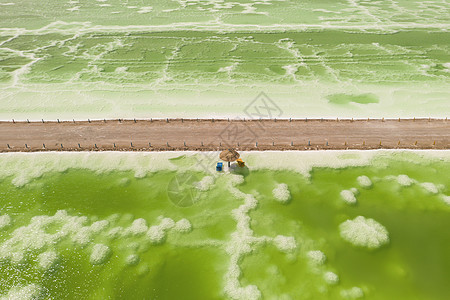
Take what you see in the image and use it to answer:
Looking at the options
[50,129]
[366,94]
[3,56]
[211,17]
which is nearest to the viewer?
[50,129]

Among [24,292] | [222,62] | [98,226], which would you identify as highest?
[222,62]

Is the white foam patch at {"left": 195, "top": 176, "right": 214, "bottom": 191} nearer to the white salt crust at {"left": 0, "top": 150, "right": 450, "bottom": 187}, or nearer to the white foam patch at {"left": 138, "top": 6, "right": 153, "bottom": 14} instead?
the white salt crust at {"left": 0, "top": 150, "right": 450, "bottom": 187}

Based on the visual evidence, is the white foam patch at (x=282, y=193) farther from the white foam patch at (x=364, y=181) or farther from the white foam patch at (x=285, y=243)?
the white foam patch at (x=364, y=181)

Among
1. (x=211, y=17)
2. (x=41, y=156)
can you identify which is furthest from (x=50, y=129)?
(x=211, y=17)

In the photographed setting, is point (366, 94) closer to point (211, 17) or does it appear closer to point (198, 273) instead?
point (198, 273)

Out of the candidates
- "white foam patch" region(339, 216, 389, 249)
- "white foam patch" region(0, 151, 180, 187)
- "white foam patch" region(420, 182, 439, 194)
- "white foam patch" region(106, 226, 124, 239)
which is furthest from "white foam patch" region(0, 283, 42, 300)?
"white foam patch" region(420, 182, 439, 194)

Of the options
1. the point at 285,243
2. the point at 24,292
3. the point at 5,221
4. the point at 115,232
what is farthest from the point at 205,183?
the point at 5,221

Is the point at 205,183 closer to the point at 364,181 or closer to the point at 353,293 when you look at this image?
the point at 353,293
